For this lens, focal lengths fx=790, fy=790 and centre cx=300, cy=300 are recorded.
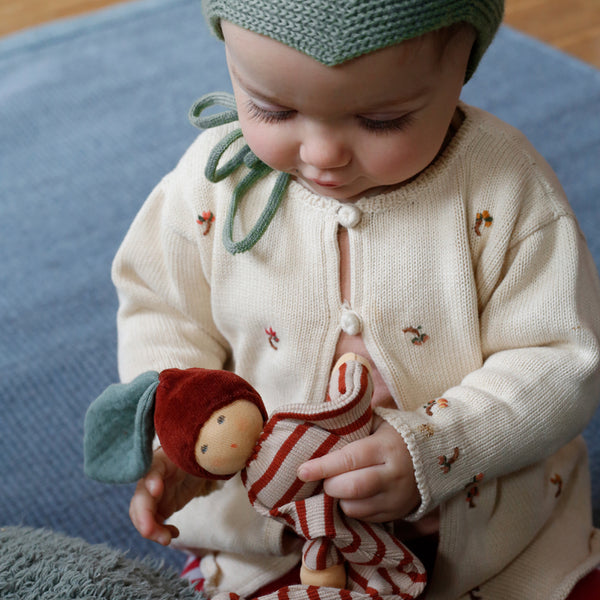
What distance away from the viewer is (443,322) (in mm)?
711

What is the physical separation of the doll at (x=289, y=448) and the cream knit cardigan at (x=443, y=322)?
0.05 meters

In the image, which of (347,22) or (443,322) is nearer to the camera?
(347,22)

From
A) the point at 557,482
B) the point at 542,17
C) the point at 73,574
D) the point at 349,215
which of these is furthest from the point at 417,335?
the point at 542,17

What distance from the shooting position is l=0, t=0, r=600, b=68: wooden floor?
6.11 feet

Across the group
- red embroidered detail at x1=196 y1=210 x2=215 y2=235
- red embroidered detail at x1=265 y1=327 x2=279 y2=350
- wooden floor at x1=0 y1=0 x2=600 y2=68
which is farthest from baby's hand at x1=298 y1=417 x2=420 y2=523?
wooden floor at x1=0 y1=0 x2=600 y2=68

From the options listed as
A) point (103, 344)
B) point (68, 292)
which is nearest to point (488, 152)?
point (103, 344)

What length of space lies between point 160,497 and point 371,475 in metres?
0.21

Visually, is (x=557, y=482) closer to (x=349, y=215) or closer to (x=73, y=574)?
(x=349, y=215)

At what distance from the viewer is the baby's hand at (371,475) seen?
621 millimetres

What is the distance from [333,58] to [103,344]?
88 centimetres

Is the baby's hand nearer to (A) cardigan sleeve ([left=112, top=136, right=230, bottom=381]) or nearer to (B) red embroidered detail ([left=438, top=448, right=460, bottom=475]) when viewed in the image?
(B) red embroidered detail ([left=438, top=448, right=460, bottom=475])

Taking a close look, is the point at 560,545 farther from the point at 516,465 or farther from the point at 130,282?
the point at 130,282

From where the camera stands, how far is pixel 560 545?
2.56ft

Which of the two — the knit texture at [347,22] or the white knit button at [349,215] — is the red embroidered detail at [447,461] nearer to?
the white knit button at [349,215]
